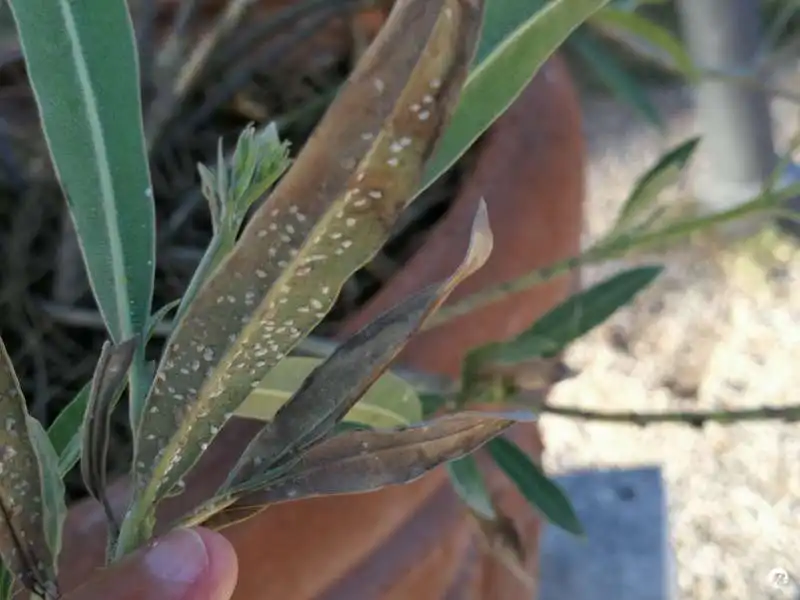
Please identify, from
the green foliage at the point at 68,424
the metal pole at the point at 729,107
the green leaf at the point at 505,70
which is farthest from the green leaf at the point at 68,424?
the metal pole at the point at 729,107

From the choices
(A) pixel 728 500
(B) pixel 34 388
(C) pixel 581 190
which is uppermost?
(C) pixel 581 190

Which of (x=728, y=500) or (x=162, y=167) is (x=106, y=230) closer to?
(x=162, y=167)

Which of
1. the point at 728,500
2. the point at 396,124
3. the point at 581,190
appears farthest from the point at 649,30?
the point at 728,500

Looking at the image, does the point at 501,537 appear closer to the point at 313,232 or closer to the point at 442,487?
the point at 442,487

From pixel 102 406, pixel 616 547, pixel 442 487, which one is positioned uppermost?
pixel 102 406

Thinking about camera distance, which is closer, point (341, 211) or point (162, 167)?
point (341, 211)

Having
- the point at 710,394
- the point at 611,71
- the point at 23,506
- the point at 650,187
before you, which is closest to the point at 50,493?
the point at 23,506
